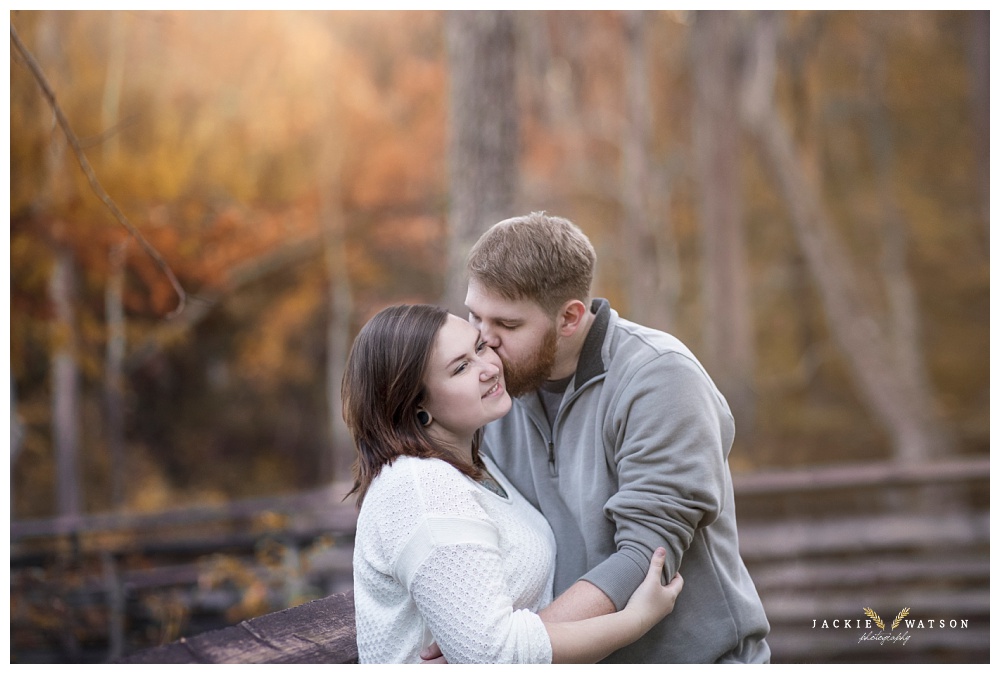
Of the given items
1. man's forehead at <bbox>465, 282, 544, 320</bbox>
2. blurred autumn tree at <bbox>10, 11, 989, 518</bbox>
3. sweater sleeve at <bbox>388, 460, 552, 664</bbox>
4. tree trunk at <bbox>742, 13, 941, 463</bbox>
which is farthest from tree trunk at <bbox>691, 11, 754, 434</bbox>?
sweater sleeve at <bbox>388, 460, 552, 664</bbox>

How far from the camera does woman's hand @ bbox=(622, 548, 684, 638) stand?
1.72 metres

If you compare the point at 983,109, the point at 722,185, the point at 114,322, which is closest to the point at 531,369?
the point at 983,109

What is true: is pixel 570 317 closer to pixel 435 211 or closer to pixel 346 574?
pixel 346 574

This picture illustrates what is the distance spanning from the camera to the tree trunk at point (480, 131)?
167 inches

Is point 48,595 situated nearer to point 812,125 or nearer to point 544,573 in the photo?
point 544,573

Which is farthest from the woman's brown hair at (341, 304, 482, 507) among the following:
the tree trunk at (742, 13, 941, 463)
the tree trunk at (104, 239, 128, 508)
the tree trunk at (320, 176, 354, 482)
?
the tree trunk at (320, 176, 354, 482)

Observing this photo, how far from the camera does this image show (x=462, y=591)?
4.98ft

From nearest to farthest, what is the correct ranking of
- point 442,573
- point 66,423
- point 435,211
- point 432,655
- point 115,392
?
1. point 442,573
2. point 432,655
3. point 66,423
4. point 115,392
5. point 435,211

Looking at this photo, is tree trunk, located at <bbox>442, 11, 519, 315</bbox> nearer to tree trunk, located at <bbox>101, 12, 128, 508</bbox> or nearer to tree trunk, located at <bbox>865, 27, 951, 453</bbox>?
tree trunk, located at <bbox>101, 12, 128, 508</bbox>

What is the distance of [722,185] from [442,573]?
815cm

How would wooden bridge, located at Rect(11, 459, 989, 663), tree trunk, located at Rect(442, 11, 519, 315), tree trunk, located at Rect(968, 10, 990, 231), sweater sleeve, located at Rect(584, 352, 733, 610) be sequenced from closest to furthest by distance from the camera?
sweater sleeve, located at Rect(584, 352, 733, 610)
tree trunk, located at Rect(442, 11, 519, 315)
wooden bridge, located at Rect(11, 459, 989, 663)
tree trunk, located at Rect(968, 10, 990, 231)

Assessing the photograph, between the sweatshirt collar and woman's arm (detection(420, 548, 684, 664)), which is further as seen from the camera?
the sweatshirt collar

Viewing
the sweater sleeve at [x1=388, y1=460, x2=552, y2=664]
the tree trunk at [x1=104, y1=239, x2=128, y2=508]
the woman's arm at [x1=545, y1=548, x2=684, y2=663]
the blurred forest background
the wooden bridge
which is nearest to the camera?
the sweater sleeve at [x1=388, y1=460, x2=552, y2=664]

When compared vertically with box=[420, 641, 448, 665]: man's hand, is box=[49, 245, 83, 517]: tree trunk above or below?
below
